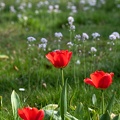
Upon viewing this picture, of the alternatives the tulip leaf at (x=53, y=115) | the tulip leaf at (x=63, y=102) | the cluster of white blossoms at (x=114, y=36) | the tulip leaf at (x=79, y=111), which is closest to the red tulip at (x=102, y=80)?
the tulip leaf at (x=63, y=102)

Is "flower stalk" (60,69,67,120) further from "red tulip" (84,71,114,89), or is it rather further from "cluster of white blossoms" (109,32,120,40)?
"cluster of white blossoms" (109,32,120,40)

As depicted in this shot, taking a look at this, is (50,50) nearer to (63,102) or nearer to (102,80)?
(63,102)

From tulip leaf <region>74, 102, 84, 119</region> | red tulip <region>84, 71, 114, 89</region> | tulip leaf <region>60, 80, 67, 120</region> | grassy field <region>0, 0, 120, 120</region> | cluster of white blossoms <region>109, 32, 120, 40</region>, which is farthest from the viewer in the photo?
cluster of white blossoms <region>109, 32, 120, 40</region>

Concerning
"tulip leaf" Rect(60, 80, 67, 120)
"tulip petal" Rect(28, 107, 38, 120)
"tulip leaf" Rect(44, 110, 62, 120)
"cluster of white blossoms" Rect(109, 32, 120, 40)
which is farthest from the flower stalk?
"cluster of white blossoms" Rect(109, 32, 120, 40)

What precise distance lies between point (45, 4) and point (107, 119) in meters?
6.61

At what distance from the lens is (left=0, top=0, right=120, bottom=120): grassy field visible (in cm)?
360

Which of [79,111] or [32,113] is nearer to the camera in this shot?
[32,113]

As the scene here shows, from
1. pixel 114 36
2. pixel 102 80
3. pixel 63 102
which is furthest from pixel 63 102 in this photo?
pixel 114 36

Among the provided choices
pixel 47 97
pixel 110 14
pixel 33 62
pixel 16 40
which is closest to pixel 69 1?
pixel 110 14

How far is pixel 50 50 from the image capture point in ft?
18.0

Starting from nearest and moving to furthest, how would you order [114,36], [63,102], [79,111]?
[63,102], [79,111], [114,36]

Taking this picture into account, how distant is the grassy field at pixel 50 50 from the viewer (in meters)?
3.60

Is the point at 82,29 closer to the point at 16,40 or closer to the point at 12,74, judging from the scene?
the point at 16,40

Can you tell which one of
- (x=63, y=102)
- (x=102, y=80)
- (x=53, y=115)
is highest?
(x=102, y=80)
